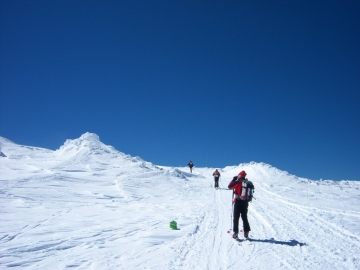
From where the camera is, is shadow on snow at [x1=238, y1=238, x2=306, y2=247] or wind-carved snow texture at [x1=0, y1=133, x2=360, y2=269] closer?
wind-carved snow texture at [x1=0, y1=133, x2=360, y2=269]

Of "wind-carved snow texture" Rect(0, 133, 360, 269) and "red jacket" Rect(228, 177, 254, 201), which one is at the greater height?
"red jacket" Rect(228, 177, 254, 201)

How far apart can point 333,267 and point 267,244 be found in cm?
188

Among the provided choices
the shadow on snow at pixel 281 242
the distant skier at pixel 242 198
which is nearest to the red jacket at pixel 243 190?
the distant skier at pixel 242 198

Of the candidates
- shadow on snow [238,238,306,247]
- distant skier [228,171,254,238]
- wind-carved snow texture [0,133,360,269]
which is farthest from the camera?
distant skier [228,171,254,238]

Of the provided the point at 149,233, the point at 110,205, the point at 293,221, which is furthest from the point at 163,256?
the point at 110,205

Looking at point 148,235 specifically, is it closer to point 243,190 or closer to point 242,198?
point 242,198

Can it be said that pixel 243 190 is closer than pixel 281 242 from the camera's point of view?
No

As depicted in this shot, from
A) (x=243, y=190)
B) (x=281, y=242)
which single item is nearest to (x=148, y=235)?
(x=243, y=190)

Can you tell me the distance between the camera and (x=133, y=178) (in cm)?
2269

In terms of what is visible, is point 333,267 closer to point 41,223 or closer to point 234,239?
point 234,239

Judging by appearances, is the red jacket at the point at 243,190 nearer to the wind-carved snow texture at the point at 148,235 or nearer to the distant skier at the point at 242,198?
the distant skier at the point at 242,198

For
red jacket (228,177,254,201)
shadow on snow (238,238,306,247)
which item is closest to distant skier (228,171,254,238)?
red jacket (228,177,254,201)

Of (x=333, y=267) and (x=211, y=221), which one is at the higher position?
(x=211, y=221)

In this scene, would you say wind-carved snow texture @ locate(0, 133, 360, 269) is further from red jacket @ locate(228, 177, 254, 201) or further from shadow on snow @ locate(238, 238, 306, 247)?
red jacket @ locate(228, 177, 254, 201)
